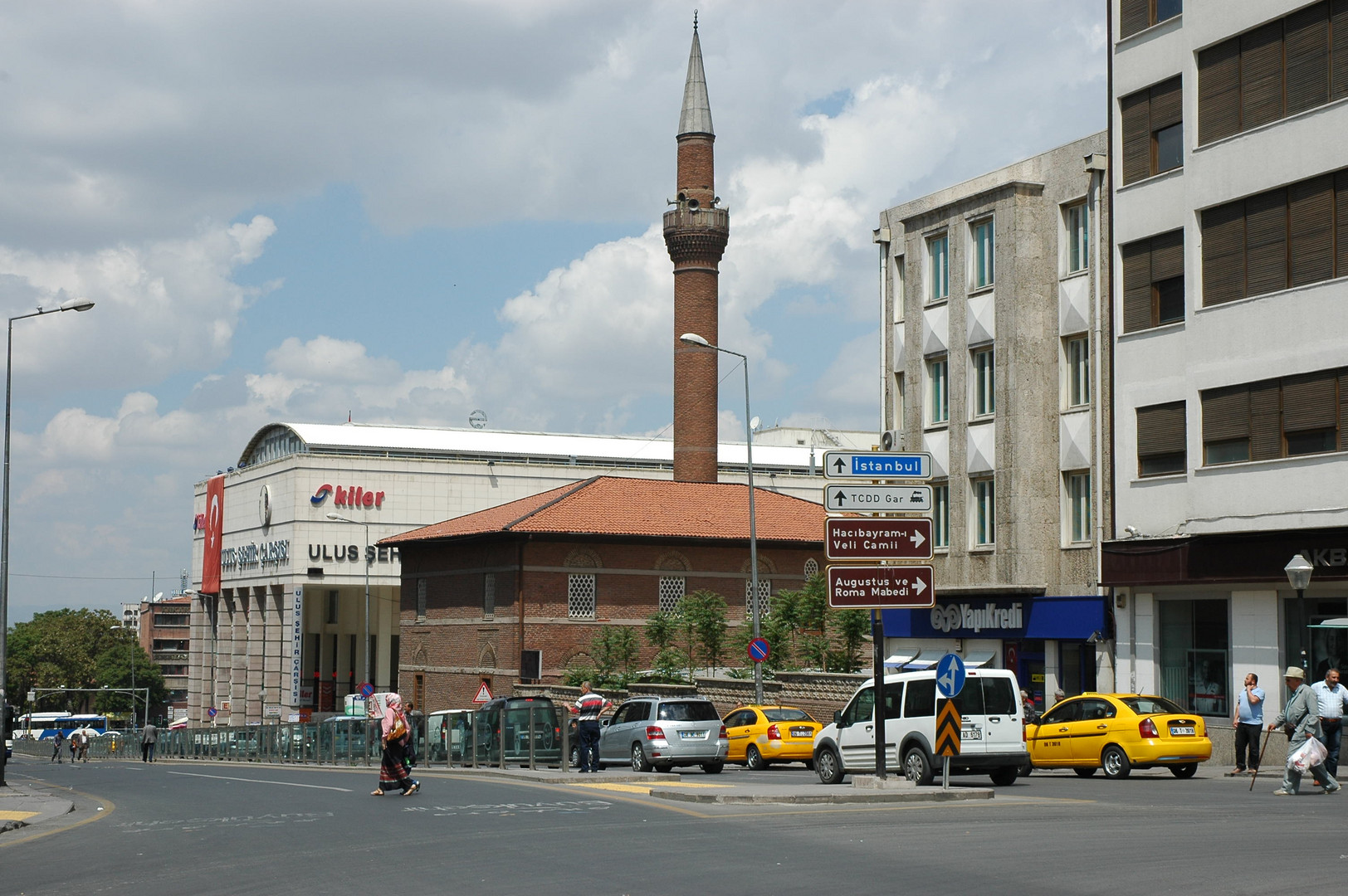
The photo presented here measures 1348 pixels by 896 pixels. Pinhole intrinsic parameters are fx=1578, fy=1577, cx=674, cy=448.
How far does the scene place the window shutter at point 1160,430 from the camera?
107 ft

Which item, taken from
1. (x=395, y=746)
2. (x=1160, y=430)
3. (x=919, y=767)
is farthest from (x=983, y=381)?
(x=395, y=746)

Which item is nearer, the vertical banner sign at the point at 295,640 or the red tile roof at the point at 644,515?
the red tile roof at the point at 644,515

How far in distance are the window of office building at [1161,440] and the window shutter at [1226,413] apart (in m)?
1.02

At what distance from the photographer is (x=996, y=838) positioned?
15.2 m

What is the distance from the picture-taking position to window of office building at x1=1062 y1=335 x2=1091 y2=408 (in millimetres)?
36531

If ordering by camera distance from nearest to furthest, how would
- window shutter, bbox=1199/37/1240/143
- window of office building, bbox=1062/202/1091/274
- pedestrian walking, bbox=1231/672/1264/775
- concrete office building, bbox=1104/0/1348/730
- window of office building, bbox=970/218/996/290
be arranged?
pedestrian walking, bbox=1231/672/1264/775
concrete office building, bbox=1104/0/1348/730
window shutter, bbox=1199/37/1240/143
window of office building, bbox=1062/202/1091/274
window of office building, bbox=970/218/996/290

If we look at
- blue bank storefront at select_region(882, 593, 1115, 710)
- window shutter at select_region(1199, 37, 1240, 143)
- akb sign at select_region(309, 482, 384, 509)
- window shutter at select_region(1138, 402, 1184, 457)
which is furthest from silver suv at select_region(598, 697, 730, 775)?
akb sign at select_region(309, 482, 384, 509)

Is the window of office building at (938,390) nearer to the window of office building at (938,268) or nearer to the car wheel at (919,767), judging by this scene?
the window of office building at (938,268)

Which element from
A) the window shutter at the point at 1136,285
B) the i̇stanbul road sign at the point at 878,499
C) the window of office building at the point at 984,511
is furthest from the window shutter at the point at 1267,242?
the i̇stanbul road sign at the point at 878,499

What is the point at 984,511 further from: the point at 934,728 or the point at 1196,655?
the point at 934,728

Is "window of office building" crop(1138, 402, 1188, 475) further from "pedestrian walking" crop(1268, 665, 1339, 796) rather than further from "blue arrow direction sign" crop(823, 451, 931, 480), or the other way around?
"blue arrow direction sign" crop(823, 451, 931, 480)

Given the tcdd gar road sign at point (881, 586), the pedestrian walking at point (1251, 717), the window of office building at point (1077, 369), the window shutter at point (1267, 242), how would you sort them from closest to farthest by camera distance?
the tcdd gar road sign at point (881, 586) → the pedestrian walking at point (1251, 717) → the window shutter at point (1267, 242) → the window of office building at point (1077, 369)

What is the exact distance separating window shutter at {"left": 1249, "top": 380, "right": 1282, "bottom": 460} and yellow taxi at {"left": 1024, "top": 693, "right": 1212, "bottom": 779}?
595 cm

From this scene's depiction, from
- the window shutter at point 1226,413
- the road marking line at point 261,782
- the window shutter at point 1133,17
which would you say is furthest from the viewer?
the window shutter at point 1133,17
